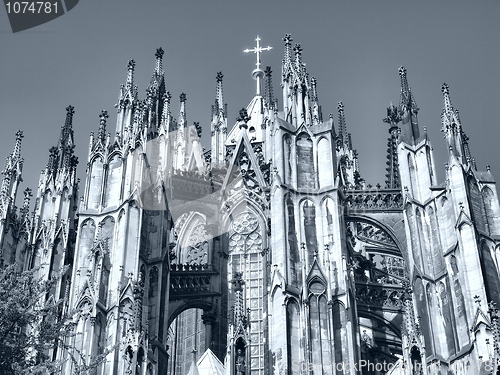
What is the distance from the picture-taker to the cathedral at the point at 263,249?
105 feet

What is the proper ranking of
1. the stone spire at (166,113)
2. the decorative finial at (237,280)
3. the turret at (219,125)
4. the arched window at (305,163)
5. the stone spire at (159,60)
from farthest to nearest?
the turret at (219,125) < the stone spire at (159,60) < the stone spire at (166,113) < the arched window at (305,163) < the decorative finial at (237,280)

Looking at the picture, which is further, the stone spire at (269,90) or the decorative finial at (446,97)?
the stone spire at (269,90)

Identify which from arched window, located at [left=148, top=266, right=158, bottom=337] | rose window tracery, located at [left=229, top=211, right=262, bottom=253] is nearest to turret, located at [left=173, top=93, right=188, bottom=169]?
rose window tracery, located at [left=229, top=211, right=262, bottom=253]

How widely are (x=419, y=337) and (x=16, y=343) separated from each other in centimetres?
1412

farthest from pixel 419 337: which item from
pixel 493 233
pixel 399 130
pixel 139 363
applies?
pixel 399 130

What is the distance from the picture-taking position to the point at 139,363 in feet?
101

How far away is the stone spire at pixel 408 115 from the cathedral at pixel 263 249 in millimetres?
92

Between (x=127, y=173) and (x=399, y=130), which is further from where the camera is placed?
(x=399, y=130)

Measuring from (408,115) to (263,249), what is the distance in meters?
8.84

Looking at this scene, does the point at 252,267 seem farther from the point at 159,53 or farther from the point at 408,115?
the point at 159,53

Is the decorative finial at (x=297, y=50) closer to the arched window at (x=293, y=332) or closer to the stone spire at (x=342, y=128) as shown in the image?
the arched window at (x=293, y=332)

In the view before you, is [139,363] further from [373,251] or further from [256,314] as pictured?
[373,251]

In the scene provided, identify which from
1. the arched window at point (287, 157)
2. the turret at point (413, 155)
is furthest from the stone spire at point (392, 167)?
the arched window at point (287, 157)

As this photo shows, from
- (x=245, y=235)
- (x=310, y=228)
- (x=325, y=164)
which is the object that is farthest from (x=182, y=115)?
(x=310, y=228)
